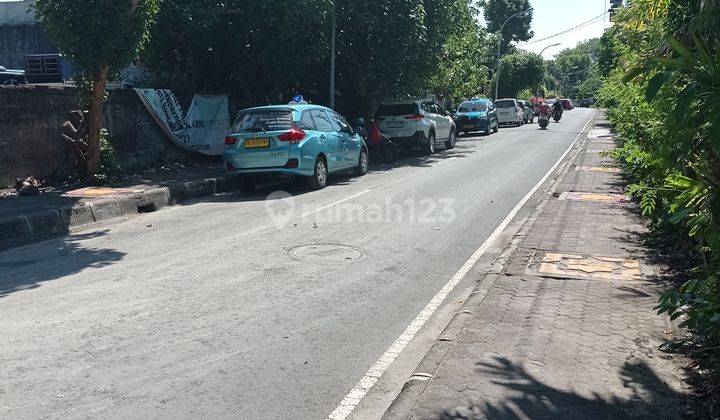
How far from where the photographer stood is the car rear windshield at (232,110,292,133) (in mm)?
13531

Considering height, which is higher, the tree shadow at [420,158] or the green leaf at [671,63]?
the green leaf at [671,63]

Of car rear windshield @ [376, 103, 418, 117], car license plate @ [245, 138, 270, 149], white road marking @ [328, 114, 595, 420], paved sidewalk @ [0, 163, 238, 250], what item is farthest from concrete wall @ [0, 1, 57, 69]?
white road marking @ [328, 114, 595, 420]

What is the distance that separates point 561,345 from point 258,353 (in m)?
2.33

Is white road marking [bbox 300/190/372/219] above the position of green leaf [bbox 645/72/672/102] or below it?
below

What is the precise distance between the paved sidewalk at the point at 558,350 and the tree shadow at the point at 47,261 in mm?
4490

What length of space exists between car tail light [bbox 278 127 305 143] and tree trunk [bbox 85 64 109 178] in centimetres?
351

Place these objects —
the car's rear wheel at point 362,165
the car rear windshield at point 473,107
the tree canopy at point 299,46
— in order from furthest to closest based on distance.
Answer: the car rear windshield at point 473,107 → the tree canopy at point 299,46 → the car's rear wheel at point 362,165

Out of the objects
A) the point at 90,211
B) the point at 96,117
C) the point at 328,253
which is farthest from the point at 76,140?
the point at 328,253

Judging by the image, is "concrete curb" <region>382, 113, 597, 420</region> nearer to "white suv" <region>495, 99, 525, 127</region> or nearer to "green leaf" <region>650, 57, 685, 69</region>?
"green leaf" <region>650, 57, 685, 69</region>

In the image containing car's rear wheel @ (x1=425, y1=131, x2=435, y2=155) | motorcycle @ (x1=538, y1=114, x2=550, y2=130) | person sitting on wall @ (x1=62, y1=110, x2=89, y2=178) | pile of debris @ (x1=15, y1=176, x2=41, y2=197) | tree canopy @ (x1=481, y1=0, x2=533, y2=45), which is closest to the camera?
pile of debris @ (x1=15, y1=176, x2=41, y2=197)

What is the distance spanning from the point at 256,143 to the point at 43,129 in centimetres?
421

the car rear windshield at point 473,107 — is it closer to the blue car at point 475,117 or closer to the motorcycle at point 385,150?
the blue car at point 475,117

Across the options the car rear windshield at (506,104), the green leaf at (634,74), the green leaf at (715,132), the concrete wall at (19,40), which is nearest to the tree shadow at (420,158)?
the green leaf at (634,74)

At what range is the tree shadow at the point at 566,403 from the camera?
13.4 feet
